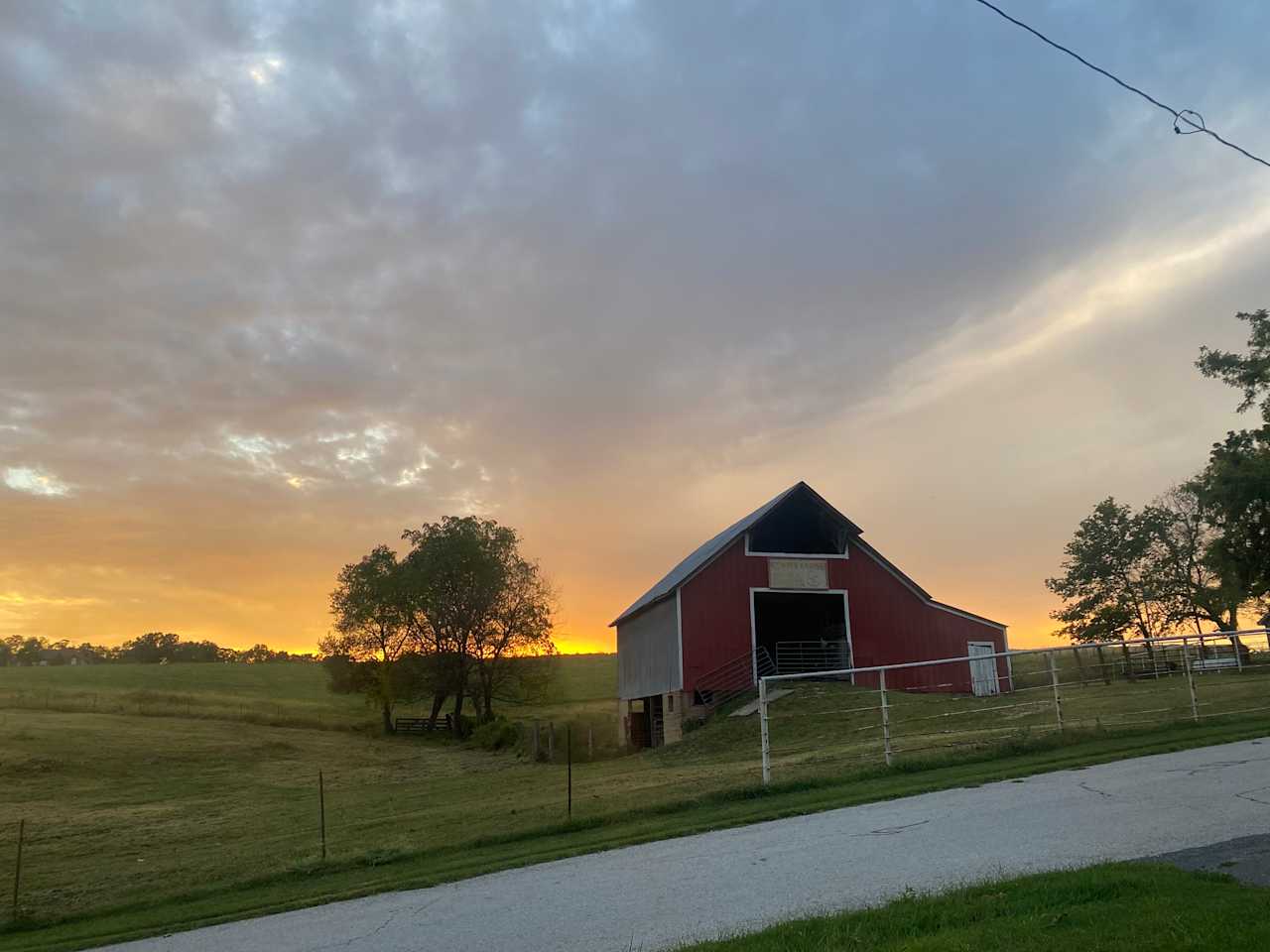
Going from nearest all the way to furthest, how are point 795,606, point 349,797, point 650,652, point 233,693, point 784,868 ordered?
point 784,868 → point 349,797 → point 650,652 → point 795,606 → point 233,693

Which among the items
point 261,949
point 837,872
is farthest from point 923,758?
point 261,949

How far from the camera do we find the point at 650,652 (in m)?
34.4

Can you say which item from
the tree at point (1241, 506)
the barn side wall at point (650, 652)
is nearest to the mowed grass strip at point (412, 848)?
Result: the barn side wall at point (650, 652)

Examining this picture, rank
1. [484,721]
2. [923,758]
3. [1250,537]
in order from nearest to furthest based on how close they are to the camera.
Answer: [923,758] < [1250,537] < [484,721]

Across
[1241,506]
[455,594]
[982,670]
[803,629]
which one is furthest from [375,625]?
[1241,506]

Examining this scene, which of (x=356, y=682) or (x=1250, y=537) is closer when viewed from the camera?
(x=1250, y=537)

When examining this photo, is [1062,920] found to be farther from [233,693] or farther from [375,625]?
[233,693]

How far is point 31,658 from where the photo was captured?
109m

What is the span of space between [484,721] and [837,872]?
45.9 metres

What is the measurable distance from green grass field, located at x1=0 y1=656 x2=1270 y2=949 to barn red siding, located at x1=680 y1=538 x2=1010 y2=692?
3.17m

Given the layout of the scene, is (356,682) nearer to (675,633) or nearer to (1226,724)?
(675,633)

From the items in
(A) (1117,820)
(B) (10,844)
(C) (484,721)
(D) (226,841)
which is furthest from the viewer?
(C) (484,721)

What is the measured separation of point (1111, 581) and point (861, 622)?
26364 millimetres

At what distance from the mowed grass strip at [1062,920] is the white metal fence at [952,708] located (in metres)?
6.86
